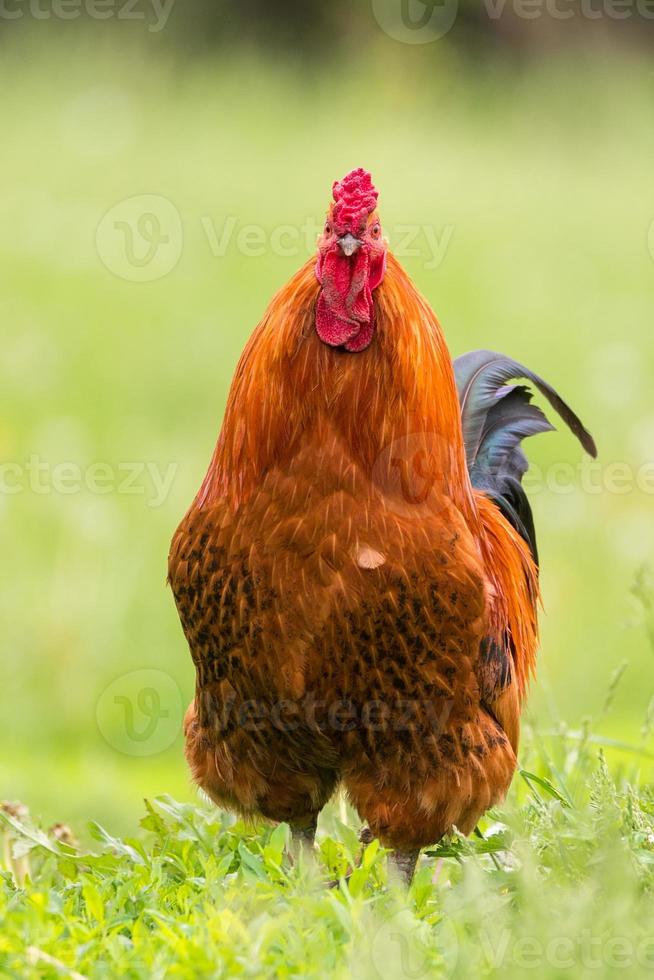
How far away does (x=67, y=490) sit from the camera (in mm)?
6895

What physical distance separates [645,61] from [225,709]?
8561mm

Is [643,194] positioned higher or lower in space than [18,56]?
lower

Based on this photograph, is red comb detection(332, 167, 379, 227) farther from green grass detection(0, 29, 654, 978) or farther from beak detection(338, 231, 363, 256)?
green grass detection(0, 29, 654, 978)

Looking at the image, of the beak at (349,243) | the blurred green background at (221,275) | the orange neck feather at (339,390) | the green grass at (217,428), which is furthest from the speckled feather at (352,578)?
the blurred green background at (221,275)

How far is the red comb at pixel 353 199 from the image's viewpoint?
3.00m

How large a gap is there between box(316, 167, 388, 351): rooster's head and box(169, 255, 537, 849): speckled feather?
49 millimetres

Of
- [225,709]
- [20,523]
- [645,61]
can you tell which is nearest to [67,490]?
[20,523]

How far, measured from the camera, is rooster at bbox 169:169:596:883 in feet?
9.91

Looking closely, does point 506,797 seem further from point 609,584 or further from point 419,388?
point 609,584

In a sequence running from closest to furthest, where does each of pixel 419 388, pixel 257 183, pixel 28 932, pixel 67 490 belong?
pixel 28 932 < pixel 419 388 < pixel 67 490 < pixel 257 183

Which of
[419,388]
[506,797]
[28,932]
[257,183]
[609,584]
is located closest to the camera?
[28,932]

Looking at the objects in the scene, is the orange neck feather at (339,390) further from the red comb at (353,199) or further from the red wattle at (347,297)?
the red comb at (353,199)

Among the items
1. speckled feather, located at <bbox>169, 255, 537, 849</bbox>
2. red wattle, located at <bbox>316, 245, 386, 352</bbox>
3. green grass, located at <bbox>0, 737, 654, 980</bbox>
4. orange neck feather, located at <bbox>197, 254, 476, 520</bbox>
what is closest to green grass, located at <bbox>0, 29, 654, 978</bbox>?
green grass, located at <bbox>0, 737, 654, 980</bbox>

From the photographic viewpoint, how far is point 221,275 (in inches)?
352
